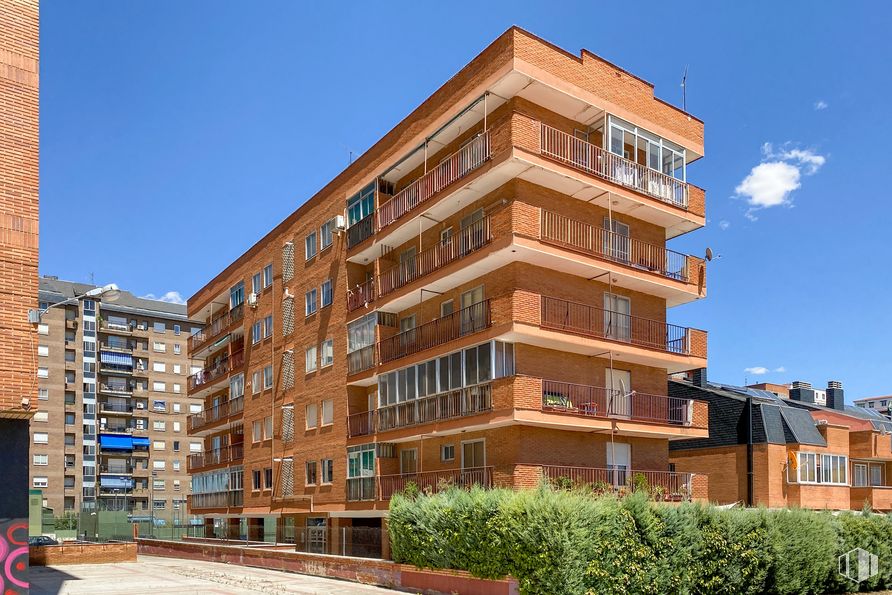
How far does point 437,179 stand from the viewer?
30781mm

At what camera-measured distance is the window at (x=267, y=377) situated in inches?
1766

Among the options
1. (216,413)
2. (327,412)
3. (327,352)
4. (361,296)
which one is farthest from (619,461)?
(216,413)

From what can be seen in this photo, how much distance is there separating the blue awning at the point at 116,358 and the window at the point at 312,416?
66.6 m

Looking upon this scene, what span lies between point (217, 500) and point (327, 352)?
17.4 metres

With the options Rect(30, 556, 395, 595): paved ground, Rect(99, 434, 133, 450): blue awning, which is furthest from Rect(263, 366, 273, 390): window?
Rect(99, 434, 133, 450): blue awning

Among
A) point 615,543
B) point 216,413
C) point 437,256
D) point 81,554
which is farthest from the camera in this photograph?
point 216,413

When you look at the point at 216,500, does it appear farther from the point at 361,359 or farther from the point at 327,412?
the point at 361,359

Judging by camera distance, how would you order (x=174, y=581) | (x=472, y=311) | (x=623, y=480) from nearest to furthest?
(x=472, y=311) < (x=623, y=480) < (x=174, y=581)

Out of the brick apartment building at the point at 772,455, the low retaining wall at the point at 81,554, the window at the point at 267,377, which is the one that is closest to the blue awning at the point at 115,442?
the window at the point at 267,377

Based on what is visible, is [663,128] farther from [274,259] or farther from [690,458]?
[274,259]

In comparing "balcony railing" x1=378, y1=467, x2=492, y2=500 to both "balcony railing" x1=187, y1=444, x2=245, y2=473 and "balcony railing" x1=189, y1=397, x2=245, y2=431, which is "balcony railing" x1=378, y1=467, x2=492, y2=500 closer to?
"balcony railing" x1=187, y1=444, x2=245, y2=473

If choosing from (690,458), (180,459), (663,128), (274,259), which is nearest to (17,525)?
(663,128)

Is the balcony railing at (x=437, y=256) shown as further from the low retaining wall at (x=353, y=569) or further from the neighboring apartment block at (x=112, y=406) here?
the neighboring apartment block at (x=112, y=406)

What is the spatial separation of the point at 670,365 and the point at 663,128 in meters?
8.80
